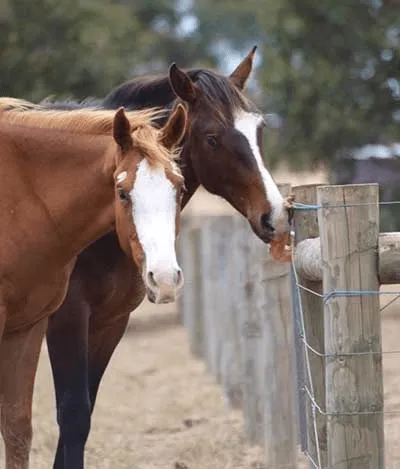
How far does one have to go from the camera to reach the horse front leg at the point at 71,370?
226 inches

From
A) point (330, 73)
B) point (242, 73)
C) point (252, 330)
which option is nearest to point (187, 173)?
point (242, 73)

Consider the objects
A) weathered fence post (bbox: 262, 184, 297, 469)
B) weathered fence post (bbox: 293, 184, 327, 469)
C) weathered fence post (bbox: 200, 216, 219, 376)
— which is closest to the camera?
weathered fence post (bbox: 293, 184, 327, 469)

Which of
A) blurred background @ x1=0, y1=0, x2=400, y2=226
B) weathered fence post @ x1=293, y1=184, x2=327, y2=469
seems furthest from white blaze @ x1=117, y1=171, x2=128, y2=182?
blurred background @ x1=0, y1=0, x2=400, y2=226

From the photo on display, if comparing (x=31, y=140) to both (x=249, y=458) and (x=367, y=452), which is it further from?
(x=249, y=458)

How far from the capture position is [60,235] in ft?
17.1

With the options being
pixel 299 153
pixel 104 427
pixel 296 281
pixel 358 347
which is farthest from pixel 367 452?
pixel 299 153

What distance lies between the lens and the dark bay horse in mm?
5734

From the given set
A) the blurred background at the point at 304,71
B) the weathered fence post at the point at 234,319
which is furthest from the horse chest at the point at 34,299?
the blurred background at the point at 304,71

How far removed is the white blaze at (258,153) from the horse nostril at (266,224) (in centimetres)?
2

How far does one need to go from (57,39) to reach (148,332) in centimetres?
457

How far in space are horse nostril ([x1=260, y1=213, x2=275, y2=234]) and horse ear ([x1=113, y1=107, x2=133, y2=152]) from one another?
32.2 inches

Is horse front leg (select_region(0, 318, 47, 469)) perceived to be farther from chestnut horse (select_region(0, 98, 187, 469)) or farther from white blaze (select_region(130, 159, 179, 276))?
white blaze (select_region(130, 159, 179, 276))

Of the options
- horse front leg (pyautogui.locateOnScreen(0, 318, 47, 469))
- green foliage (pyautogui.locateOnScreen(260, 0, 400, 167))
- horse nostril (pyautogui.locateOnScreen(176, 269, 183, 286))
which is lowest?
horse front leg (pyautogui.locateOnScreen(0, 318, 47, 469))

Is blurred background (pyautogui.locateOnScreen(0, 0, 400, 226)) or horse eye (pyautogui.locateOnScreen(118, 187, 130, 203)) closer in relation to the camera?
horse eye (pyautogui.locateOnScreen(118, 187, 130, 203))
